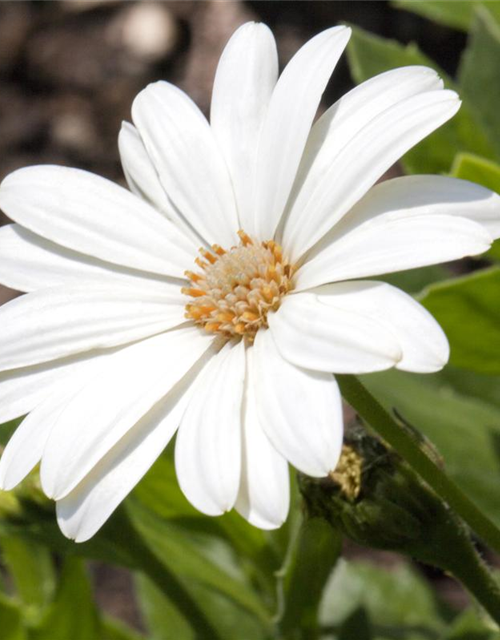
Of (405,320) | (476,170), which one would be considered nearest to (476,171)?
(476,170)

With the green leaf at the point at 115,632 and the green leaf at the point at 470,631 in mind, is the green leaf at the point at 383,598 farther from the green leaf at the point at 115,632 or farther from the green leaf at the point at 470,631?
the green leaf at the point at 115,632

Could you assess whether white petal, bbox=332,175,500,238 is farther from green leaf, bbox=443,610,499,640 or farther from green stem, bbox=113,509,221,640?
green leaf, bbox=443,610,499,640

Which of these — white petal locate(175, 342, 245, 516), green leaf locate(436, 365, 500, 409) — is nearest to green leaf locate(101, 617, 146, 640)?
green leaf locate(436, 365, 500, 409)

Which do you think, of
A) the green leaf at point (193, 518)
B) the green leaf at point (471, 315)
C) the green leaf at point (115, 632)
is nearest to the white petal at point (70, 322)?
the green leaf at point (193, 518)

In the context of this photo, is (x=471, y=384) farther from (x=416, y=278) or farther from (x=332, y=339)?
(x=332, y=339)

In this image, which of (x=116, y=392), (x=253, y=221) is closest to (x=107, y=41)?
(x=253, y=221)

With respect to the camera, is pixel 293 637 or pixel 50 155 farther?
pixel 50 155

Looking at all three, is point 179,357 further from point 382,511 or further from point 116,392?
point 382,511
